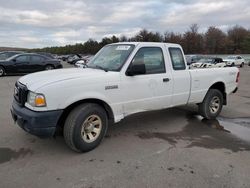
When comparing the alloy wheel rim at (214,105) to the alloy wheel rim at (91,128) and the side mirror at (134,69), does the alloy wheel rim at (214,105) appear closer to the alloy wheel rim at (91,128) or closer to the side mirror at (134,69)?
the side mirror at (134,69)

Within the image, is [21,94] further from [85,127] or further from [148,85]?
[148,85]

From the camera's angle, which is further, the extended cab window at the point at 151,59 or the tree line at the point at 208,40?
the tree line at the point at 208,40

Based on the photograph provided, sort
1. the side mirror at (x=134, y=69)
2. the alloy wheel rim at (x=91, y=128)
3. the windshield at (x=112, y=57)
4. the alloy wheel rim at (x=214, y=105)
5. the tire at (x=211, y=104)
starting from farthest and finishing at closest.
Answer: the alloy wheel rim at (x=214, y=105), the tire at (x=211, y=104), the windshield at (x=112, y=57), the side mirror at (x=134, y=69), the alloy wheel rim at (x=91, y=128)

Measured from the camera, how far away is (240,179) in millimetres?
3664

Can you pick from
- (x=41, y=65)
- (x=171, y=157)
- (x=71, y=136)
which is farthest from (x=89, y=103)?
(x=41, y=65)

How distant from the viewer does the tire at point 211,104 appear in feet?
21.9

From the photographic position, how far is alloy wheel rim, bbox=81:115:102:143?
4477 millimetres

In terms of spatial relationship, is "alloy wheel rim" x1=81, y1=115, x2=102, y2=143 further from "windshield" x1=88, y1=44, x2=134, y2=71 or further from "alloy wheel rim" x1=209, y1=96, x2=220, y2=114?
"alloy wheel rim" x1=209, y1=96, x2=220, y2=114

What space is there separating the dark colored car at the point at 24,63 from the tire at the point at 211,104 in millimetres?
14861

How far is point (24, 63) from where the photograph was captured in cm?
1838

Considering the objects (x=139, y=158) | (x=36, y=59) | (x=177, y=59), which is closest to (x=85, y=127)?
(x=139, y=158)

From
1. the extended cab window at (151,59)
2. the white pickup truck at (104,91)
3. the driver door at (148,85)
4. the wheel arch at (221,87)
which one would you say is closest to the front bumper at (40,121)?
the white pickup truck at (104,91)

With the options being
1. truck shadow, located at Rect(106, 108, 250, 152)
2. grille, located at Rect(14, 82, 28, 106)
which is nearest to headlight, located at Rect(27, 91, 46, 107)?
grille, located at Rect(14, 82, 28, 106)

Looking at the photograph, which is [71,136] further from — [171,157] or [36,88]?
[171,157]
